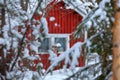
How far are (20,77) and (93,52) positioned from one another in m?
1.84

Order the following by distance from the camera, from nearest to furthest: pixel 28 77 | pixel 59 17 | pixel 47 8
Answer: pixel 28 77, pixel 47 8, pixel 59 17

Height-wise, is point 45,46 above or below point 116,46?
below

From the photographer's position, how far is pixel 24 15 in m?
6.38

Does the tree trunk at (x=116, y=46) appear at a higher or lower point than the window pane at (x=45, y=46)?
higher

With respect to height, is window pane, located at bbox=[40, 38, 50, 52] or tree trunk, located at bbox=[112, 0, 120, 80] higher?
tree trunk, located at bbox=[112, 0, 120, 80]

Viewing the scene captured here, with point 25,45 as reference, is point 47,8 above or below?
above

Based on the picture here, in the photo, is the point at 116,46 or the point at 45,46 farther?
the point at 45,46

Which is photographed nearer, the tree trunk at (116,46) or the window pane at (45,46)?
the tree trunk at (116,46)

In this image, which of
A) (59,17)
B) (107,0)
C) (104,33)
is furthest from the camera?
(59,17)

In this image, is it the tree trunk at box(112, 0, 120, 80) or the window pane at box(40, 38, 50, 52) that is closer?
the tree trunk at box(112, 0, 120, 80)

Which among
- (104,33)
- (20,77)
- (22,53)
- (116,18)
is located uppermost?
(116,18)

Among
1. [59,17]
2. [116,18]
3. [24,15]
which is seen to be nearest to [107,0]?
[116,18]

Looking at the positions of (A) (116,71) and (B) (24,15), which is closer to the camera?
(A) (116,71)

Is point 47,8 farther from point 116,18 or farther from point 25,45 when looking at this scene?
point 116,18
